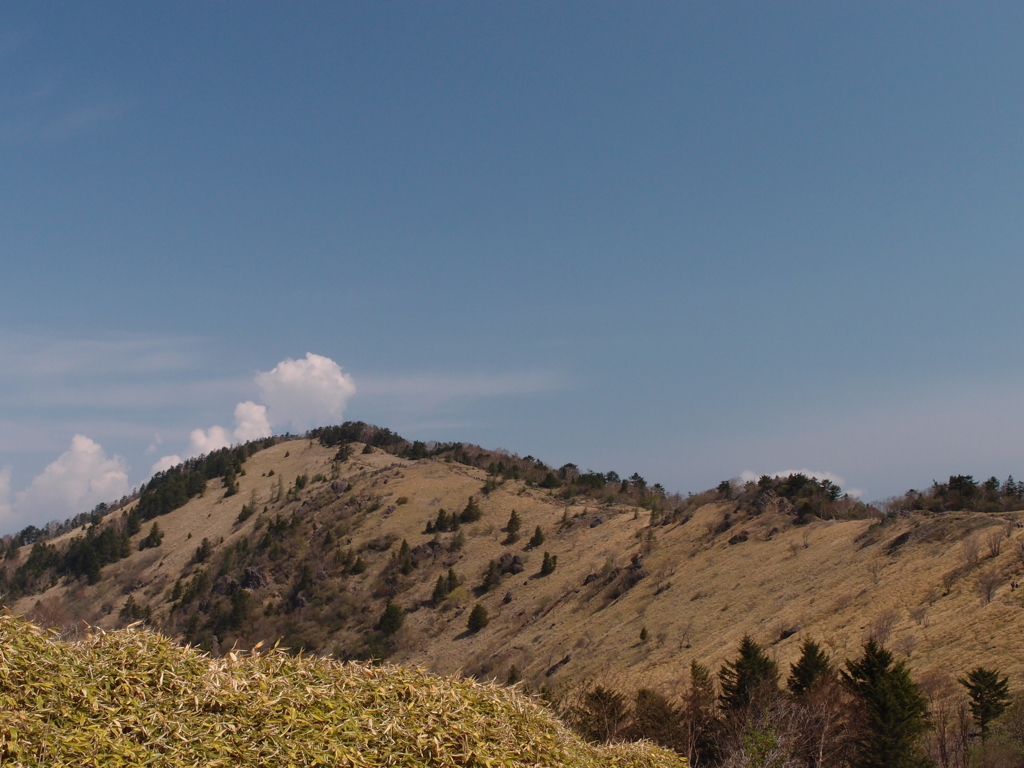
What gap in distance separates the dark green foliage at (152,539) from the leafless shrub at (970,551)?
117 metres

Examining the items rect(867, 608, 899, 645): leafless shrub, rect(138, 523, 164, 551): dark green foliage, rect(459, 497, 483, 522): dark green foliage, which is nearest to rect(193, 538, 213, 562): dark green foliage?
rect(138, 523, 164, 551): dark green foliage

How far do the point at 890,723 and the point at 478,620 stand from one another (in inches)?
2079

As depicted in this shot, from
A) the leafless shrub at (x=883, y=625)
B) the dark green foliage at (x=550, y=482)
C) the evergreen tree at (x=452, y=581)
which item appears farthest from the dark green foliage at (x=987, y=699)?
the dark green foliage at (x=550, y=482)

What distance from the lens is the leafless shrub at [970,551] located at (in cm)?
3625

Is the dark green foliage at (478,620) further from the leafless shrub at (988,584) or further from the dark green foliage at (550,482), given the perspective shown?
the leafless shrub at (988,584)

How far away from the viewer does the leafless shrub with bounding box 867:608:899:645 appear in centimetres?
3234

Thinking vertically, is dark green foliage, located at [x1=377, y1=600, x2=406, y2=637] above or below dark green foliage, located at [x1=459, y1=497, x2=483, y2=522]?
below

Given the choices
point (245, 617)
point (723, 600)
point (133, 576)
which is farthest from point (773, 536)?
point (133, 576)

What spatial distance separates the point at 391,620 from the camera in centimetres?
7088

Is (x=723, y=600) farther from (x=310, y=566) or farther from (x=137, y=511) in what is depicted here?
(x=137, y=511)

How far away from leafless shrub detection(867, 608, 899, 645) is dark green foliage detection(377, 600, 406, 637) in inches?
1918

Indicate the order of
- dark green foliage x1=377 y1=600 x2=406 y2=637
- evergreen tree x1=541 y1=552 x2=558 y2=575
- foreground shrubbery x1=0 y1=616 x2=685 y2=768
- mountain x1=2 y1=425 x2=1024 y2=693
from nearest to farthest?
foreground shrubbery x1=0 y1=616 x2=685 y2=768 → mountain x1=2 y1=425 x2=1024 y2=693 → dark green foliage x1=377 y1=600 x2=406 y2=637 → evergreen tree x1=541 y1=552 x2=558 y2=575

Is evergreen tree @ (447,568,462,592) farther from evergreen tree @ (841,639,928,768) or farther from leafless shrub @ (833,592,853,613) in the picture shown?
evergreen tree @ (841,639,928,768)

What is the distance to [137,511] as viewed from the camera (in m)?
134
